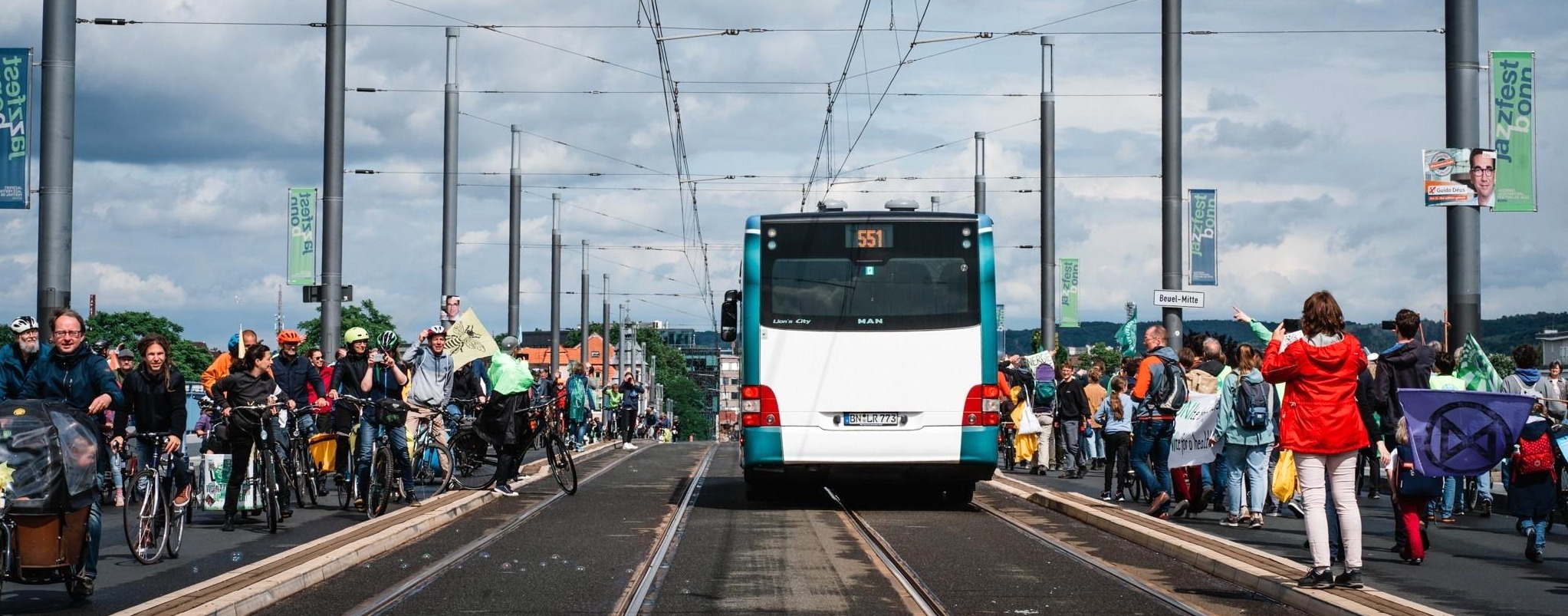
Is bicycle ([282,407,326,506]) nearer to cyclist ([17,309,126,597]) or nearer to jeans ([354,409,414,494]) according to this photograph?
jeans ([354,409,414,494])

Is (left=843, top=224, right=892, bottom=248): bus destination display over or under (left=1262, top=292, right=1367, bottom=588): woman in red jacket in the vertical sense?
over

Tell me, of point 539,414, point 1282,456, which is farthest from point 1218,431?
point 539,414

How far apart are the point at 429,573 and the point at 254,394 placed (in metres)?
3.79

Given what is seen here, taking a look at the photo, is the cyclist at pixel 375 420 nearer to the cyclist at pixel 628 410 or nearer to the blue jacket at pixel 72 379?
the blue jacket at pixel 72 379

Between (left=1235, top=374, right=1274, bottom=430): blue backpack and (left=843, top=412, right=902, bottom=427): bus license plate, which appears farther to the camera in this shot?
(left=843, top=412, right=902, bottom=427): bus license plate

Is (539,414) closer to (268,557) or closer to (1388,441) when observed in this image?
(268,557)

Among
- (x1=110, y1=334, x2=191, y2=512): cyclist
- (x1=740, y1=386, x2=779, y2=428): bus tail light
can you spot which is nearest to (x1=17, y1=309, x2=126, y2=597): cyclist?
(x1=110, y1=334, x2=191, y2=512): cyclist

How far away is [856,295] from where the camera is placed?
58.3 feet

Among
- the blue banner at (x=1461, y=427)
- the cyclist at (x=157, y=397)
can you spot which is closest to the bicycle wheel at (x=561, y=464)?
the cyclist at (x=157, y=397)

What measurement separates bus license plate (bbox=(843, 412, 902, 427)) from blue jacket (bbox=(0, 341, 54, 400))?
865 cm

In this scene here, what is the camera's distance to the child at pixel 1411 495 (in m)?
12.0

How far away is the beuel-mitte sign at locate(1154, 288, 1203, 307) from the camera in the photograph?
2167cm

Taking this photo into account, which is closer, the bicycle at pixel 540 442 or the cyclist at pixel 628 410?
the bicycle at pixel 540 442

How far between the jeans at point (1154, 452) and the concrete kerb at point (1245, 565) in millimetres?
426
